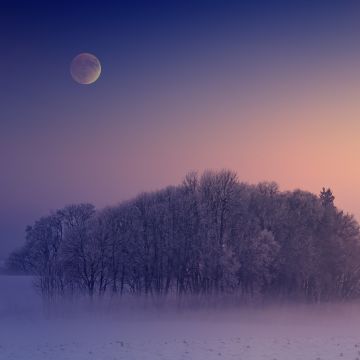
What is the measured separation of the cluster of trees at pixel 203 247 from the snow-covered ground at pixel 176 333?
12.8 feet

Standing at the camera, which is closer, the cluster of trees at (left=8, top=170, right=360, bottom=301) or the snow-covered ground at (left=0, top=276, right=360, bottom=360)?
the snow-covered ground at (left=0, top=276, right=360, bottom=360)

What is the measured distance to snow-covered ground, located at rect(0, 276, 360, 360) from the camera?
2853 centimetres

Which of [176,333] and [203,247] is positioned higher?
[203,247]

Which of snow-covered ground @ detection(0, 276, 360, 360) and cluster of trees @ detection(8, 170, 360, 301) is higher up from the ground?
cluster of trees @ detection(8, 170, 360, 301)

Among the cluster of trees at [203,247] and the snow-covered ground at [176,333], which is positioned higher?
the cluster of trees at [203,247]

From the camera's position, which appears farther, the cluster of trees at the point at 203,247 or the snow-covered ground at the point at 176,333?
the cluster of trees at the point at 203,247

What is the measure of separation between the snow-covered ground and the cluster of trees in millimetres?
3893

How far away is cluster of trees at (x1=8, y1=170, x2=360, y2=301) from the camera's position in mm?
62594

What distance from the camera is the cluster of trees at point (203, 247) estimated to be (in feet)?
205

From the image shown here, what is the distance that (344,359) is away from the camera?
86.6 ft

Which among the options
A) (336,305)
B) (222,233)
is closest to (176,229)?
(222,233)

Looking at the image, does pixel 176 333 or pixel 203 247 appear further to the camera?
pixel 203 247

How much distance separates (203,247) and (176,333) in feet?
75.6

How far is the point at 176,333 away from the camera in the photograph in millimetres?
39812
